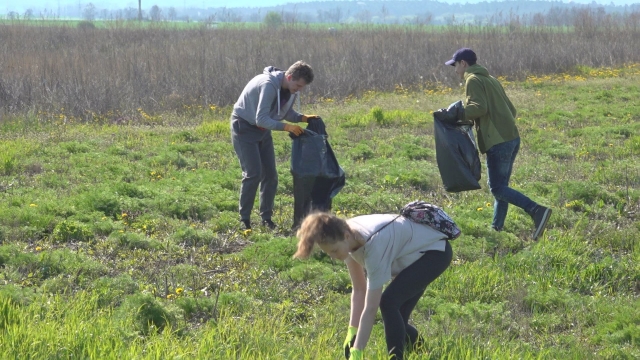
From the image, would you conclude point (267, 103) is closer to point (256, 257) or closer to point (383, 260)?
point (256, 257)

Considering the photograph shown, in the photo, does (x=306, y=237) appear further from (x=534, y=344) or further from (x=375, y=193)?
(x=375, y=193)

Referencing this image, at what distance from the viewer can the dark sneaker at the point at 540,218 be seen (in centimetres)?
720

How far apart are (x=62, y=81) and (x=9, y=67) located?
80.4 inches

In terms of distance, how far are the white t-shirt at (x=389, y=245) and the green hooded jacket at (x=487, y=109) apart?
296 centimetres

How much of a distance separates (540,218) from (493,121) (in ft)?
3.13

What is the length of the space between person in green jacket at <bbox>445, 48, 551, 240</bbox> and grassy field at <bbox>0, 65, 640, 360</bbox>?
335mm

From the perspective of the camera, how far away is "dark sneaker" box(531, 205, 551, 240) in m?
7.20

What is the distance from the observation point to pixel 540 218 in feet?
23.7

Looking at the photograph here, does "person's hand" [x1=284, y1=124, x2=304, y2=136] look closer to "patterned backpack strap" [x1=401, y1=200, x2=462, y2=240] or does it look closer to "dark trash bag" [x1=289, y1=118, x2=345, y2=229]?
"dark trash bag" [x1=289, y1=118, x2=345, y2=229]

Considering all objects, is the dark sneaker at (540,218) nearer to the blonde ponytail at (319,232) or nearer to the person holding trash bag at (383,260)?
the person holding trash bag at (383,260)

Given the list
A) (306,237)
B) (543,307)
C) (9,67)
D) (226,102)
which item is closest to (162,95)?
(226,102)

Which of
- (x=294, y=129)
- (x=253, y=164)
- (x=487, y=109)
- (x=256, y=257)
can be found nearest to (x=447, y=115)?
(x=487, y=109)

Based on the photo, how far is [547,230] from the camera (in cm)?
761

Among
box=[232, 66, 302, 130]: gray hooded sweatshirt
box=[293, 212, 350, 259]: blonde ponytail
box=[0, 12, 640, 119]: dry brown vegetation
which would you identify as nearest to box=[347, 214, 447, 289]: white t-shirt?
box=[293, 212, 350, 259]: blonde ponytail
